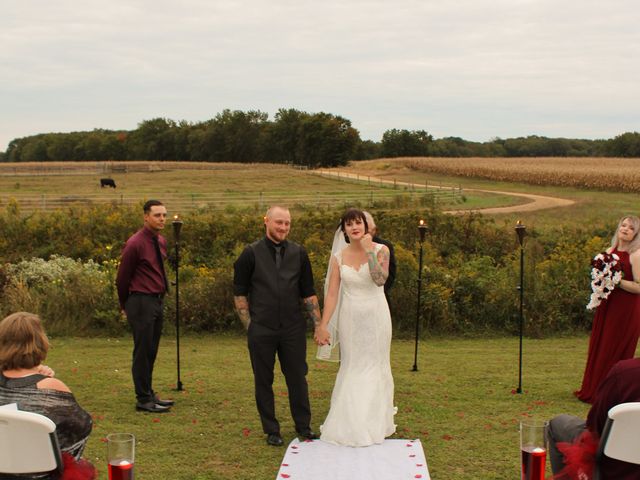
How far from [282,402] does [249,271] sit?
2.17 meters

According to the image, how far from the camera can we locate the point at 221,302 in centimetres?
1434

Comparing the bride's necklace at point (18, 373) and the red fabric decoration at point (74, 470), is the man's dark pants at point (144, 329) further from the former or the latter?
the red fabric decoration at point (74, 470)

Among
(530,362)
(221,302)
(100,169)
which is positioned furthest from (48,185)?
(530,362)

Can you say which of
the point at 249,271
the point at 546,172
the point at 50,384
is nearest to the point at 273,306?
the point at 249,271

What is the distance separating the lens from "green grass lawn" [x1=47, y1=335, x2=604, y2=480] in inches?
265

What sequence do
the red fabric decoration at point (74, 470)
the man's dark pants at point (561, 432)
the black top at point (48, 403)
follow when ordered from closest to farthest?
the red fabric decoration at point (74, 470) < the black top at point (48, 403) < the man's dark pants at point (561, 432)

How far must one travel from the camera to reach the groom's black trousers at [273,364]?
23.6ft

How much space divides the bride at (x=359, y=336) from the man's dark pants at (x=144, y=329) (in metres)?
1.79

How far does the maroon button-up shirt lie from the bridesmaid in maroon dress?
15.9ft

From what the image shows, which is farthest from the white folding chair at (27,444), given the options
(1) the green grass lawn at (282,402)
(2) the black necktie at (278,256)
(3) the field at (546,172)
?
(3) the field at (546,172)

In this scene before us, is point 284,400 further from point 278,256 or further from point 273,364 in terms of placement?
point 278,256

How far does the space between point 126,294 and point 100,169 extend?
75.8 metres

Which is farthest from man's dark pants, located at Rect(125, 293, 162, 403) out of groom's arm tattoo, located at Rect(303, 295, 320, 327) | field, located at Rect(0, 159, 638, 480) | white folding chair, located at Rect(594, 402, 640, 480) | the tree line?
the tree line

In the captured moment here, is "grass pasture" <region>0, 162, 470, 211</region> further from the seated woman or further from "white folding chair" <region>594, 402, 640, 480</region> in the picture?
"white folding chair" <region>594, 402, 640, 480</region>
